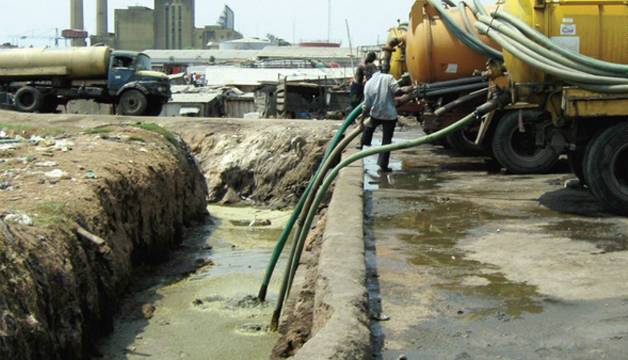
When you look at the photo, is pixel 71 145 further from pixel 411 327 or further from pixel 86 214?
pixel 411 327

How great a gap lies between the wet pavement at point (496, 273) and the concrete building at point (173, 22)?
81790mm

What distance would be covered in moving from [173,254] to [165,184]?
3.49 ft

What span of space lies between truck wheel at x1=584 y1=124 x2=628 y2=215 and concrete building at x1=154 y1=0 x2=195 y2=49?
275ft

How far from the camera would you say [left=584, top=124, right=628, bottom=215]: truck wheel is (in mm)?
9680

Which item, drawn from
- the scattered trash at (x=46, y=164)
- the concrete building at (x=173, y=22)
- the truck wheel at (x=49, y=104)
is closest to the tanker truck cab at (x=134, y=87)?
the truck wheel at (x=49, y=104)

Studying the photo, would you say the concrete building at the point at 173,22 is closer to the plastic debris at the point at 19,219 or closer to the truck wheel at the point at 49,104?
the truck wheel at the point at 49,104

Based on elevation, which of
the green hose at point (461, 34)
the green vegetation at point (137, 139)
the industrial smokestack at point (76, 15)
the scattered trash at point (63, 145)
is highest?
the industrial smokestack at point (76, 15)

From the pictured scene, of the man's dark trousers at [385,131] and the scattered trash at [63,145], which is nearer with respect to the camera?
the man's dark trousers at [385,131]

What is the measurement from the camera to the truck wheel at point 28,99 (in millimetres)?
29219

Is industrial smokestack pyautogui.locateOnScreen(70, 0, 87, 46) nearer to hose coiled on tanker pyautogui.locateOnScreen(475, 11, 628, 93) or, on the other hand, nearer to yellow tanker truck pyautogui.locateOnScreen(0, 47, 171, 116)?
yellow tanker truck pyautogui.locateOnScreen(0, 47, 171, 116)

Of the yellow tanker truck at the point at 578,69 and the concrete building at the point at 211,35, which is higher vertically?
the concrete building at the point at 211,35

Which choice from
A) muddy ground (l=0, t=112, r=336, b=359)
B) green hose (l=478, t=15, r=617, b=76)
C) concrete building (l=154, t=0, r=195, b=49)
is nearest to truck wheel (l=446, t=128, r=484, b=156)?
muddy ground (l=0, t=112, r=336, b=359)

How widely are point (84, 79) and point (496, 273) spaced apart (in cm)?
2413

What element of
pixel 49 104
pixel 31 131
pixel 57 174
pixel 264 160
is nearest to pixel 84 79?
pixel 49 104
